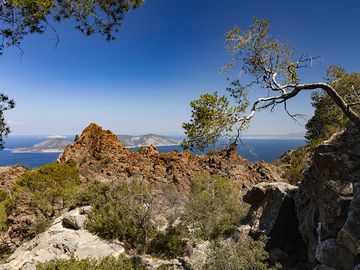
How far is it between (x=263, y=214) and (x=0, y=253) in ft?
91.7

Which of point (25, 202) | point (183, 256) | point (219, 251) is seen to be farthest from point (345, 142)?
point (25, 202)

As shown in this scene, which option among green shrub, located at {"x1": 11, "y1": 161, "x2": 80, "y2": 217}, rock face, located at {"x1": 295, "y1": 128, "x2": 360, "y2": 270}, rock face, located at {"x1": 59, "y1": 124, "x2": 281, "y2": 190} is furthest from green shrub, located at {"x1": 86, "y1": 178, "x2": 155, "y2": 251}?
rock face, located at {"x1": 59, "y1": 124, "x2": 281, "y2": 190}

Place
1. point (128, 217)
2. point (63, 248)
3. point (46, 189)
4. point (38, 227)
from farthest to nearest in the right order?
point (46, 189)
point (38, 227)
point (128, 217)
point (63, 248)

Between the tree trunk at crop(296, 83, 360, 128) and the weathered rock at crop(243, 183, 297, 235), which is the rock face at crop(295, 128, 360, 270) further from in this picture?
the weathered rock at crop(243, 183, 297, 235)

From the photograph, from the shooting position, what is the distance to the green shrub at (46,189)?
115 ft

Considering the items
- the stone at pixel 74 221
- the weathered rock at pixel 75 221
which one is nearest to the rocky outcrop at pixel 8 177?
the weathered rock at pixel 75 221

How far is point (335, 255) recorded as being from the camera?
518 inches

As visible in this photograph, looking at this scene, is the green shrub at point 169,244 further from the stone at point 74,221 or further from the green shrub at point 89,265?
the stone at point 74,221

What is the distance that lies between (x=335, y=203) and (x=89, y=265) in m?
15.0

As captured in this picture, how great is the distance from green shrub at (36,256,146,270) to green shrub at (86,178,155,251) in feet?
12.7

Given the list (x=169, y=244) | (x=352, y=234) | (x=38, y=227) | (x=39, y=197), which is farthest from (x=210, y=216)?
(x=39, y=197)

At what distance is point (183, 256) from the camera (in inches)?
995

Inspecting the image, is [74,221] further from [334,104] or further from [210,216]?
[334,104]

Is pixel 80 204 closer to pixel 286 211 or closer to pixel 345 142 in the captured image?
pixel 286 211
